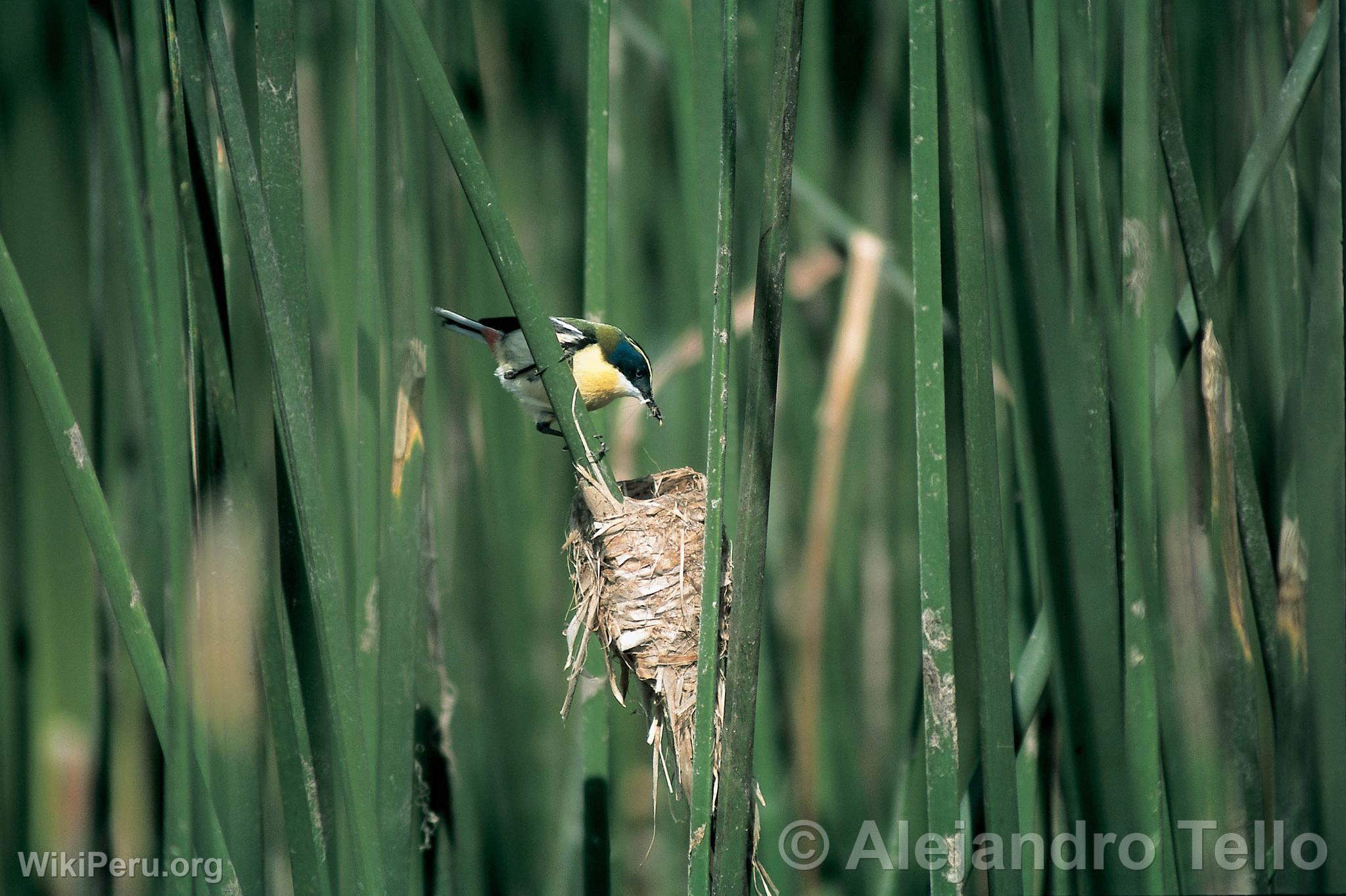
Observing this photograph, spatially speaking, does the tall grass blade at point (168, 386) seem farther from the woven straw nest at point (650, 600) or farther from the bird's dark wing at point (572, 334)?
the bird's dark wing at point (572, 334)

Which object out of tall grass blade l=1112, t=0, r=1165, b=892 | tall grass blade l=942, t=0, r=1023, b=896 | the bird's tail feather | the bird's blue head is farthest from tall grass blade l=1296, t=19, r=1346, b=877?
the bird's tail feather

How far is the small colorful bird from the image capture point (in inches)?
61.0

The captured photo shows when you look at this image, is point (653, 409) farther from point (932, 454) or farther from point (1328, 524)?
point (1328, 524)

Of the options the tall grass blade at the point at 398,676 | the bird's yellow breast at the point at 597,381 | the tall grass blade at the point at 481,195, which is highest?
the bird's yellow breast at the point at 597,381

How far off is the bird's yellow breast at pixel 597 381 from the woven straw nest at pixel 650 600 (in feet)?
1.35

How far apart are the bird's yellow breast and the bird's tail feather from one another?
0.19 metres

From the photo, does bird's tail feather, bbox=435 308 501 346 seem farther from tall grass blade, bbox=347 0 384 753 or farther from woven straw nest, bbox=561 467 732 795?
woven straw nest, bbox=561 467 732 795

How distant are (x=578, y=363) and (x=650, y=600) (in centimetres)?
72

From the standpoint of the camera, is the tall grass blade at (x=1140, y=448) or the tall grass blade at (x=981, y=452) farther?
the tall grass blade at (x=1140, y=448)

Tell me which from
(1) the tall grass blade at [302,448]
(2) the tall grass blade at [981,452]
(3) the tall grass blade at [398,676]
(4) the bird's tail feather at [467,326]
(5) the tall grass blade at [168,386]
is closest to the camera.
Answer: (2) the tall grass blade at [981,452]

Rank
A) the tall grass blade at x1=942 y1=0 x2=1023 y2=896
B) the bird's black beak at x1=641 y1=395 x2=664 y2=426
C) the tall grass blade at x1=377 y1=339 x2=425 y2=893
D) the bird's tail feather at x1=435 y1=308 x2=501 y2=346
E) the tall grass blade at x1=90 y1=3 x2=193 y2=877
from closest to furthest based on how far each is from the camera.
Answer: the tall grass blade at x1=942 y1=0 x2=1023 y2=896 → the tall grass blade at x1=90 y1=3 x2=193 y2=877 → the tall grass blade at x1=377 y1=339 x2=425 y2=893 → the bird's tail feather at x1=435 y1=308 x2=501 y2=346 → the bird's black beak at x1=641 y1=395 x2=664 y2=426

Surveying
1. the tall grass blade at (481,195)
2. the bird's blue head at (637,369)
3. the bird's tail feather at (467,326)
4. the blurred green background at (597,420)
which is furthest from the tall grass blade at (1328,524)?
the bird's tail feather at (467,326)

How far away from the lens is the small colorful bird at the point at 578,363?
5.08 ft

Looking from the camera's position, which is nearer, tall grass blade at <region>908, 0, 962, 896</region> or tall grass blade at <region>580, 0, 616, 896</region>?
tall grass blade at <region>908, 0, 962, 896</region>
